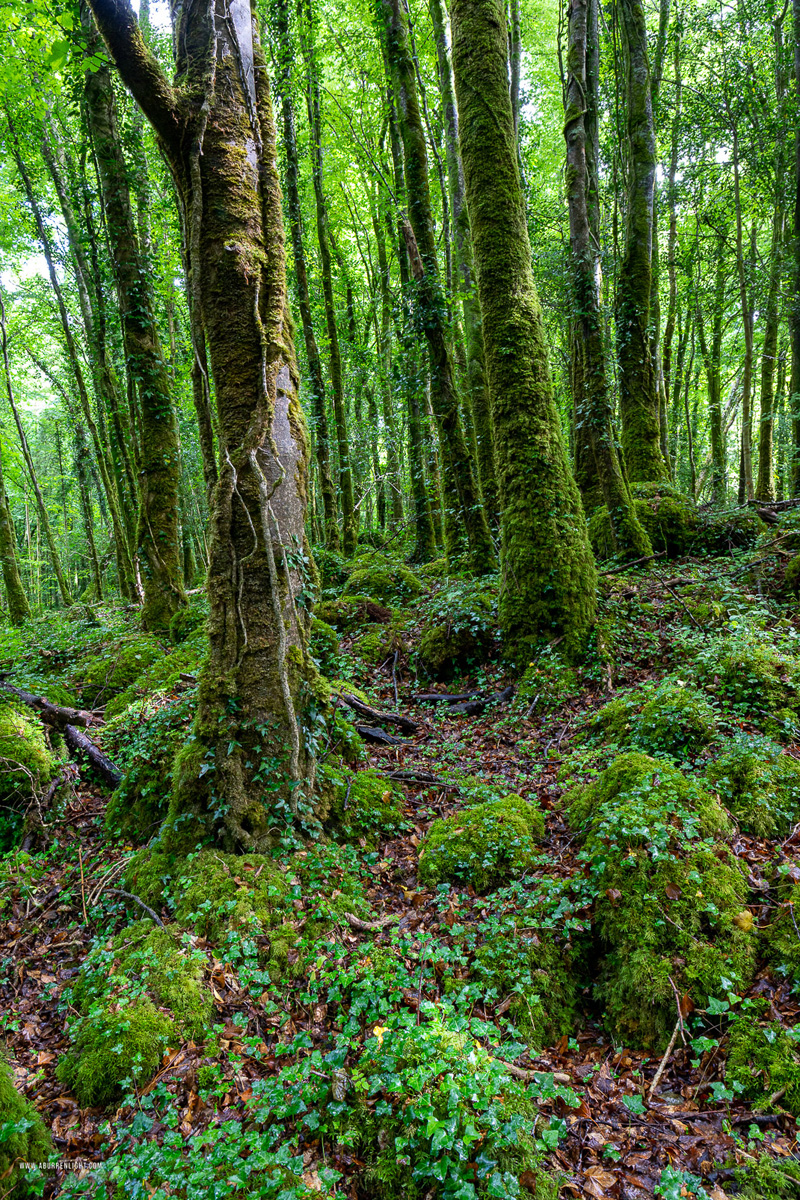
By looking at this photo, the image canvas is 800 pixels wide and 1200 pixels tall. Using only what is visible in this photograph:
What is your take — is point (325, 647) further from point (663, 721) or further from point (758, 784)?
point (758, 784)

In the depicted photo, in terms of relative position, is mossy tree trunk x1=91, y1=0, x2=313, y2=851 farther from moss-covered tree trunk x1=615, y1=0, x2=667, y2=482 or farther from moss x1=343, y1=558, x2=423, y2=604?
moss-covered tree trunk x1=615, y1=0, x2=667, y2=482

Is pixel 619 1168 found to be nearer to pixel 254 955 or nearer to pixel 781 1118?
pixel 781 1118

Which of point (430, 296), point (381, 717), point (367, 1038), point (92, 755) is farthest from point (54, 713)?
point (430, 296)

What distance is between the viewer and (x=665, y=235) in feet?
62.6

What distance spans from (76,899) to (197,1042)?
73.0 inches

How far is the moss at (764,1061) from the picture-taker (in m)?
2.14

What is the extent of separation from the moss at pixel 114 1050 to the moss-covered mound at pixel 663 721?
3.53 meters

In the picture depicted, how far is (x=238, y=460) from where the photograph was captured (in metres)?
4.02

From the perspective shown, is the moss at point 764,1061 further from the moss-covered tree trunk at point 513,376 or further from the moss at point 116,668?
the moss at point 116,668

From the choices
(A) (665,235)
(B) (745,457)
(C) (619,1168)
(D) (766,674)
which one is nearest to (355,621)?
(D) (766,674)

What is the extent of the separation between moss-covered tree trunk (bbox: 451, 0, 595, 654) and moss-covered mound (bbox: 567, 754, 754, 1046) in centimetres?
312

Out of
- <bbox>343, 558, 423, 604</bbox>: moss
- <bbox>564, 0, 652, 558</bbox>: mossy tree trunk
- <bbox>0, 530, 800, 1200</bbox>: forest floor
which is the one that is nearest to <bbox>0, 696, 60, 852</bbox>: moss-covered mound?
<bbox>0, 530, 800, 1200</bbox>: forest floor

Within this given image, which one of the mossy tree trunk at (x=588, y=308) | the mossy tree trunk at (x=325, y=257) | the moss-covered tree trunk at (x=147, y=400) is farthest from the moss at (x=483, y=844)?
the mossy tree trunk at (x=325, y=257)

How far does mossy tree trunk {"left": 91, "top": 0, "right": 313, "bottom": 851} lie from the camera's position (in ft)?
12.7
